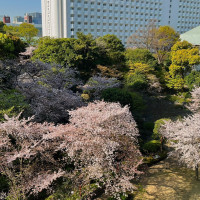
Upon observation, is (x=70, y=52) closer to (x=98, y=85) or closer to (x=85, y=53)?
(x=85, y=53)

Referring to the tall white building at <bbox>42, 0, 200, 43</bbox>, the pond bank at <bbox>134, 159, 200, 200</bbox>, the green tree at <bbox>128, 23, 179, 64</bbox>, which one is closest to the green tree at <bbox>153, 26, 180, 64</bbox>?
the green tree at <bbox>128, 23, 179, 64</bbox>

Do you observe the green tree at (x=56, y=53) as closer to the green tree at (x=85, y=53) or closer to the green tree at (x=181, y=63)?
the green tree at (x=85, y=53)

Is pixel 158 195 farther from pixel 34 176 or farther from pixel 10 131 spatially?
pixel 10 131

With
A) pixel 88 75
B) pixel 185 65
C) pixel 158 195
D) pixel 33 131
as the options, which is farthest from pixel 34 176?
pixel 185 65

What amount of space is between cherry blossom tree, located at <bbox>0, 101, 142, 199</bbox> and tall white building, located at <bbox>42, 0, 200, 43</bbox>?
156ft

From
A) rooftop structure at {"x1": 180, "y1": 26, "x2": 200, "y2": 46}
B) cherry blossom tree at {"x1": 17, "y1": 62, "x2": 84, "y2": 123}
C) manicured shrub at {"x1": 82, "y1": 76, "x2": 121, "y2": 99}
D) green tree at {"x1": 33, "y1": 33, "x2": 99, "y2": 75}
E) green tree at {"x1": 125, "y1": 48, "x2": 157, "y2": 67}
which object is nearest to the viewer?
cherry blossom tree at {"x1": 17, "y1": 62, "x2": 84, "y2": 123}

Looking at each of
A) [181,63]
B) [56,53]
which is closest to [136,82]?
[181,63]

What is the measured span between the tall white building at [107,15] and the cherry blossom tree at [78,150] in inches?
1873

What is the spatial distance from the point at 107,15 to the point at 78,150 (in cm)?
5307

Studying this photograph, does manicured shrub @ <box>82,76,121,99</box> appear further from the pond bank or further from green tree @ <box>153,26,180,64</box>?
green tree @ <box>153,26,180,64</box>

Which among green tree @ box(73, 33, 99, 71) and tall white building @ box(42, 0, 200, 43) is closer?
green tree @ box(73, 33, 99, 71)

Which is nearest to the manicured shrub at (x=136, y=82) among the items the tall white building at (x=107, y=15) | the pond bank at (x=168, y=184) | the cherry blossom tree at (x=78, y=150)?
the pond bank at (x=168, y=184)

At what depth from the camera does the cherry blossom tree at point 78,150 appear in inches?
281

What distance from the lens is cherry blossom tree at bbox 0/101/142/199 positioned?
7133 millimetres
